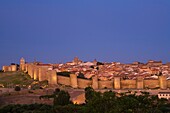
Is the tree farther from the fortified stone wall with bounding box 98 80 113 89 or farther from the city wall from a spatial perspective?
the fortified stone wall with bounding box 98 80 113 89

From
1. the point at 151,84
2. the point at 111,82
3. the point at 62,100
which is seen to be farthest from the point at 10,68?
the point at 62,100

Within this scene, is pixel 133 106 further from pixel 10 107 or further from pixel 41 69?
pixel 41 69

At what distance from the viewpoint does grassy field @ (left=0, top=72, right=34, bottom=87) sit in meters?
60.1

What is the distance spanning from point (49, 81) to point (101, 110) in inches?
1524

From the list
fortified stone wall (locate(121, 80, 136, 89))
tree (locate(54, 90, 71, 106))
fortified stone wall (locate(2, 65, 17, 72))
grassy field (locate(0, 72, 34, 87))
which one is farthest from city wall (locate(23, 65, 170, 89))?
fortified stone wall (locate(2, 65, 17, 72))

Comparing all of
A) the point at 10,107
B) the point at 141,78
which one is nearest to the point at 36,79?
the point at 141,78

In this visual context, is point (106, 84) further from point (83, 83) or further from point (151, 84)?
point (151, 84)

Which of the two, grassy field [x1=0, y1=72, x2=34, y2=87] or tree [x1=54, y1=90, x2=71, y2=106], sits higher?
grassy field [x1=0, y1=72, x2=34, y2=87]

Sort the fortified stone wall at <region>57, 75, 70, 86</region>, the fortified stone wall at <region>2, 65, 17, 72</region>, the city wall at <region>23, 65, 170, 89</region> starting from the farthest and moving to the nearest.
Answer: the fortified stone wall at <region>2, 65, 17, 72</region>
the fortified stone wall at <region>57, 75, 70, 86</region>
the city wall at <region>23, 65, 170, 89</region>

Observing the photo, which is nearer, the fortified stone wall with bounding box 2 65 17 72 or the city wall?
the city wall

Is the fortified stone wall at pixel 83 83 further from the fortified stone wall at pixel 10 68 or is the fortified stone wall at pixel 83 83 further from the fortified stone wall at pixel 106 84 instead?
the fortified stone wall at pixel 10 68

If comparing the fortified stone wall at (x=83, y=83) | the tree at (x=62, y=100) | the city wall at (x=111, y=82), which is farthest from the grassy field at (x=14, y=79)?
the tree at (x=62, y=100)

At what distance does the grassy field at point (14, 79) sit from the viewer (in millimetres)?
60056

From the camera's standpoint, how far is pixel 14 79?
6378 centimetres
